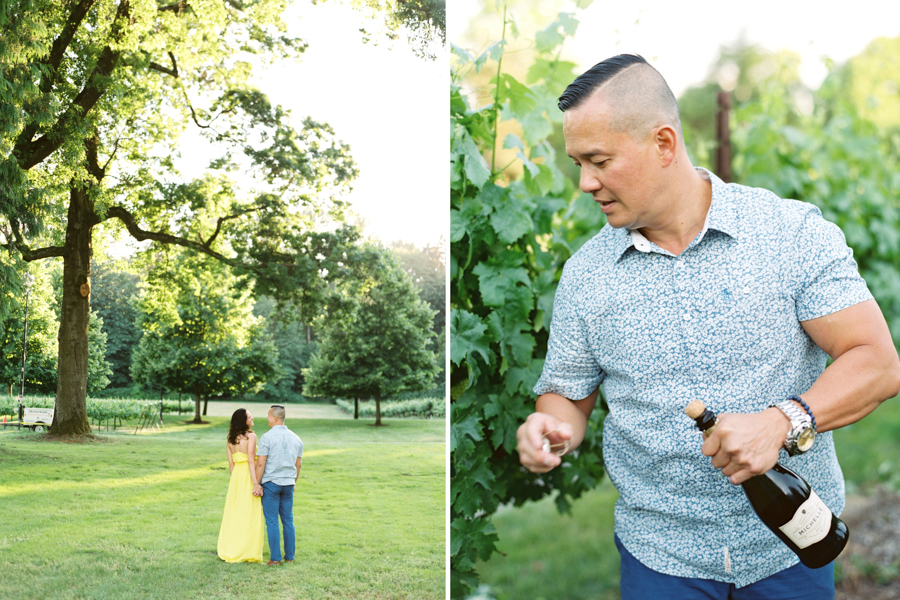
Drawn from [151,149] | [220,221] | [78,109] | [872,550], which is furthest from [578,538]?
[78,109]

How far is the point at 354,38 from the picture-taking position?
2.32 m

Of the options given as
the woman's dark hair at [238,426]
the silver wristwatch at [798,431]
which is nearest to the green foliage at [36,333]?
the woman's dark hair at [238,426]

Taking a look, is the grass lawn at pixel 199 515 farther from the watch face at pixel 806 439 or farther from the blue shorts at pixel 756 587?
the watch face at pixel 806 439

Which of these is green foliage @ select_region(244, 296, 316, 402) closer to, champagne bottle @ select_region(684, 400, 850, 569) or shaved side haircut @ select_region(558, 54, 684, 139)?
shaved side haircut @ select_region(558, 54, 684, 139)

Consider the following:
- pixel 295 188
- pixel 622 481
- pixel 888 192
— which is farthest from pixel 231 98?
pixel 888 192

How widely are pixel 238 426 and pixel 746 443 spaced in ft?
5.39

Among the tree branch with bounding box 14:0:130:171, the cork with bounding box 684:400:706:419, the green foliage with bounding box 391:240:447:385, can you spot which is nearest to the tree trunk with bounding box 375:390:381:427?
the green foliage with bounding box 391:240:447:385

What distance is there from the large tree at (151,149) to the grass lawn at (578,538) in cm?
254

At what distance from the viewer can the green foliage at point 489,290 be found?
2.39 m

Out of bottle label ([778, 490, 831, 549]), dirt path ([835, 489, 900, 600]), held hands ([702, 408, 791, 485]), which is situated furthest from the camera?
dirt path ([835, 489, 900, 600])

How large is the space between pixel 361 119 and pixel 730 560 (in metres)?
1.84

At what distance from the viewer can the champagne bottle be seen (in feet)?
5.40

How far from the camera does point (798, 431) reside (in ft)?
5.09

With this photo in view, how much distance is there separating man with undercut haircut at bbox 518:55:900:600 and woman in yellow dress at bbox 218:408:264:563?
0.99 metres
